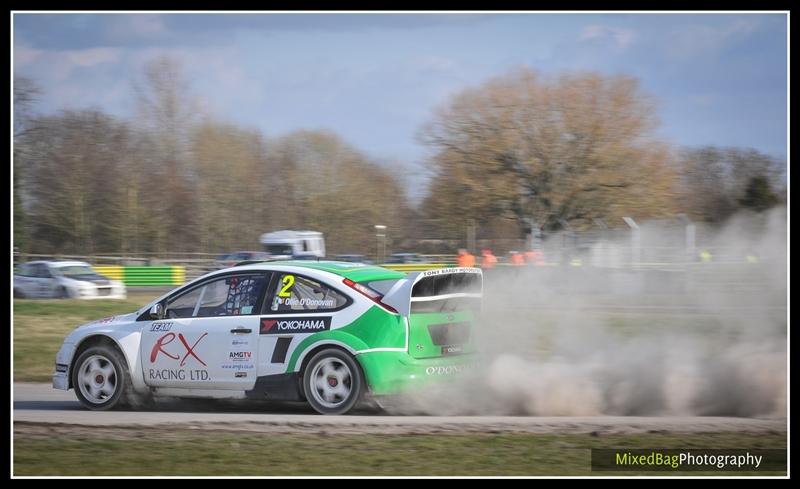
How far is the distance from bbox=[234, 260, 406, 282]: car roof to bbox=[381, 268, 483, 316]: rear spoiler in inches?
16.3

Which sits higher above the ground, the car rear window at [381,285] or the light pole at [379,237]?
the light pole at [379,237]

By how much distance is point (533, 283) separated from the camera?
477 inches

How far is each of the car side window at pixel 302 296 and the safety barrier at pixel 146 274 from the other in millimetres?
27392

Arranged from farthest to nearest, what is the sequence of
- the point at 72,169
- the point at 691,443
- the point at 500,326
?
the point at 72,169 < the point at 500,326 < the point at 691,443

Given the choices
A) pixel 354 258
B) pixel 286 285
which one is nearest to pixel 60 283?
pixel 354 258

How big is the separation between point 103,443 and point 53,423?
3.95 ft

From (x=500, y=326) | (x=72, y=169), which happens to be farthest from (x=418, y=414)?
(x=72, y=169)

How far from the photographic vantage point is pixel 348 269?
9000 mm

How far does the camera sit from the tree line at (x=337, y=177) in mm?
35625

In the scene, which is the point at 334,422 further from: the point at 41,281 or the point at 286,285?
the point at 41,281

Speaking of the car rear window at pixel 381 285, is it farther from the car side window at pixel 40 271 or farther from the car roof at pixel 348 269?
the car side window at pixel 40 271

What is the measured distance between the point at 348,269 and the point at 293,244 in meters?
30.0

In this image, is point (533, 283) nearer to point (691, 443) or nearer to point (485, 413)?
point (485, 413)

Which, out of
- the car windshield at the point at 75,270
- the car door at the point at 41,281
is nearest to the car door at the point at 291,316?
the car door at the point at 41,281
